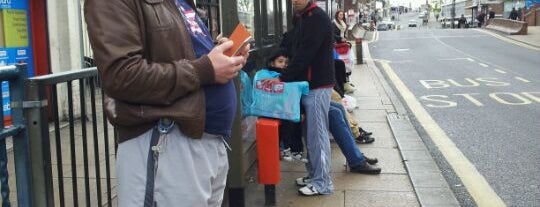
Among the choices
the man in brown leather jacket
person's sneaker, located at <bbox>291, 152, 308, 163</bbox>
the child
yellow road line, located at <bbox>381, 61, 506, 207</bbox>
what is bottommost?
yellow road line, located at <bbox>381, 61, 506, 207</bbox>

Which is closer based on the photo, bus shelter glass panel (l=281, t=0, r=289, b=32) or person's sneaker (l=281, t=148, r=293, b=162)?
person's sneaker (l=281, t=148, r=293, b=162)

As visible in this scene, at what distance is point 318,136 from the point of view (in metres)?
4.66

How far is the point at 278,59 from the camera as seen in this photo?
16.1 feet

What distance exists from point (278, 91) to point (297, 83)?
0.16m

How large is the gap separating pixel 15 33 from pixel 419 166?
16.3ft

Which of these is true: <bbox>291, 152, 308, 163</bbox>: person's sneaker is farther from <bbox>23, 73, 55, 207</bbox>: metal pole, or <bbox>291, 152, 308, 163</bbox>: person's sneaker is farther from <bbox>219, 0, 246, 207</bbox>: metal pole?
<bbox>23, 73, 55, 207</bbox>: metal pole

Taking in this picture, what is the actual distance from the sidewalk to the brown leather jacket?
2787mm

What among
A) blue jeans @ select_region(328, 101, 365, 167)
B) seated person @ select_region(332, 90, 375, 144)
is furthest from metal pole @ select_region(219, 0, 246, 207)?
seated person @ select_region(332, 90, 375, 144)

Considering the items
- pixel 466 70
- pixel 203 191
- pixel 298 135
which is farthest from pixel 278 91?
pixel 466 70

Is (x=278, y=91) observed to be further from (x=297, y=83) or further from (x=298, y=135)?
(x=298, y=135)

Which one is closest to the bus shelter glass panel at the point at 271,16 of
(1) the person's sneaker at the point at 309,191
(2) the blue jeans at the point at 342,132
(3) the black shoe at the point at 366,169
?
(2) the blue jeans at the point at 342,132

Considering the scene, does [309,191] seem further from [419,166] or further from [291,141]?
[419,166]

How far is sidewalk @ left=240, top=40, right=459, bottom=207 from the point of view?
467 cm

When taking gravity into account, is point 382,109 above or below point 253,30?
below
